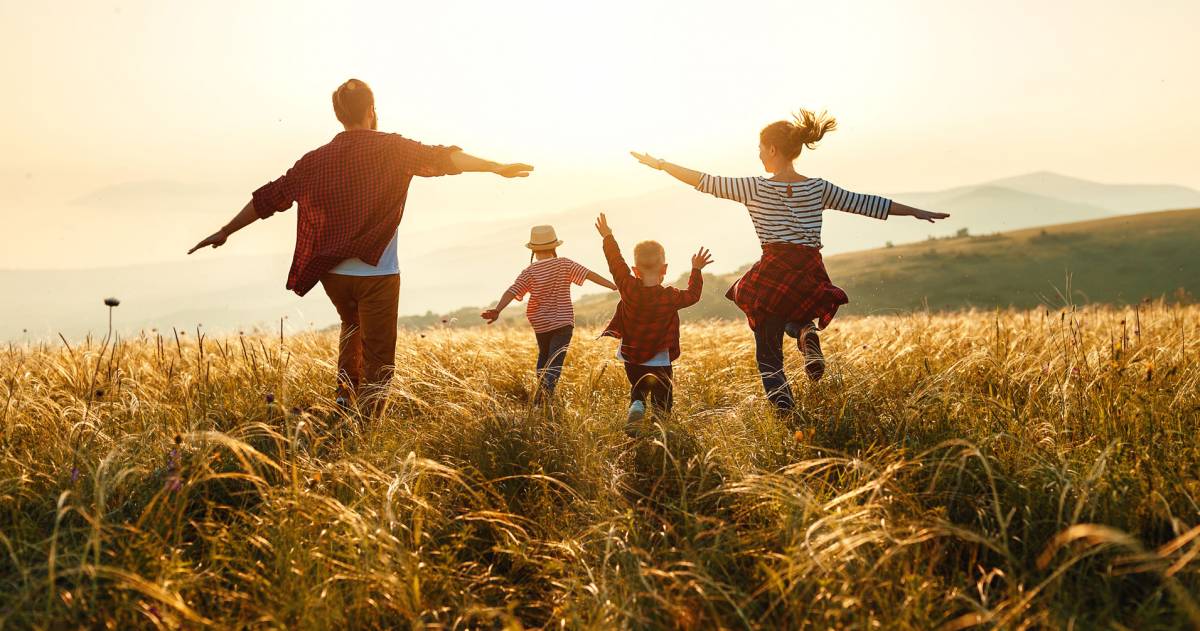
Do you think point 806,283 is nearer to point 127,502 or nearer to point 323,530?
point 323,530

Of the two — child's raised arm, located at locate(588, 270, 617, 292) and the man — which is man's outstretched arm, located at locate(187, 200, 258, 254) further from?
child's raised arm, located at locate(588, 270, 617, 292)

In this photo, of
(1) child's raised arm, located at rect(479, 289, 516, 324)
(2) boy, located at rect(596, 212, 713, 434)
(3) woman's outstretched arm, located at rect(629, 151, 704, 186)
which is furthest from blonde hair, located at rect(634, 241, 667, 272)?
(1) child's raised arm, located at rect(479, 289, 516, 324)

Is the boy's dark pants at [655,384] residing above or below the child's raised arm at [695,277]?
below

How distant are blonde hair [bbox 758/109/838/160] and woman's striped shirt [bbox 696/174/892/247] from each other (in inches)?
10.6

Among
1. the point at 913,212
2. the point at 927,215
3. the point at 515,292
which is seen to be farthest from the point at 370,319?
the point at 927,215

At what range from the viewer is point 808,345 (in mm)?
5387

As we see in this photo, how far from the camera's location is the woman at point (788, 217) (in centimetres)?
530

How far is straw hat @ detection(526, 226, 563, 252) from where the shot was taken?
21.7ft

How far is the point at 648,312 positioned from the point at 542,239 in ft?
5.15

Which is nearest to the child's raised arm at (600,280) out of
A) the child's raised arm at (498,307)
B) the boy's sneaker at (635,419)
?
the child's raised arm at (498,307)

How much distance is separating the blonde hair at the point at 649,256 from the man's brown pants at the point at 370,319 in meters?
1.80

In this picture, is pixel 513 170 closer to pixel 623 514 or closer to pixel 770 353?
pixel 770 353

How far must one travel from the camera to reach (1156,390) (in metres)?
4.23

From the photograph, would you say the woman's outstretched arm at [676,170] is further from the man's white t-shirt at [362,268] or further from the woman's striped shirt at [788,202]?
the man's white t-shirt at [362,268]
